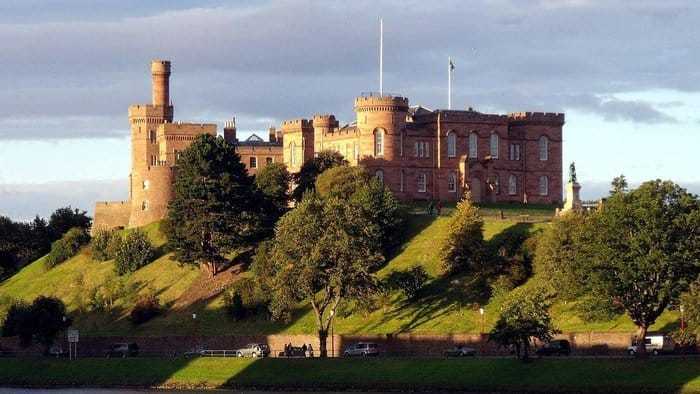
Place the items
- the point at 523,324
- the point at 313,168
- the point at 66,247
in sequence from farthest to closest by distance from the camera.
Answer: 1. the point at 66,247
2. the point at 313,168
3. the point at 523,324

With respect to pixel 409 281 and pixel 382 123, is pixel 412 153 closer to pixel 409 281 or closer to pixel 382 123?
pixel 382 123

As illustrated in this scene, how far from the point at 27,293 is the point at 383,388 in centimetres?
6090

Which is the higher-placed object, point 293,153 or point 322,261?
point 293,153

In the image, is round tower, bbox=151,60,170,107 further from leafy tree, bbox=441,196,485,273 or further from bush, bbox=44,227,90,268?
leafy tree, bbox=441,196,485,273

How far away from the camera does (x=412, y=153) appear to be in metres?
145

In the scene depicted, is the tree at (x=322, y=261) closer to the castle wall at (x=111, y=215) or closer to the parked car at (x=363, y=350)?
the parked car at (x=363, y=350)

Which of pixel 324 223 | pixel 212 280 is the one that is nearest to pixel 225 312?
pixel 212 280

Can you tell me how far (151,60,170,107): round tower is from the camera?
16762 cm

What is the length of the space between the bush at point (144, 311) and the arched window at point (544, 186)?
3762 cm

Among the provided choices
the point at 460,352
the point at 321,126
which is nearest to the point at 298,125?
the point at 321,126

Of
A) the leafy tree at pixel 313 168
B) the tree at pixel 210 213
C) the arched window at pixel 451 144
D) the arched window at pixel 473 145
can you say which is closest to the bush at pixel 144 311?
the tree at pixel 210 213

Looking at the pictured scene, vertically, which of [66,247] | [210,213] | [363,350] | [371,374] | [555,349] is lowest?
[371,374]

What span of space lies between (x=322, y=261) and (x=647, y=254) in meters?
22.2

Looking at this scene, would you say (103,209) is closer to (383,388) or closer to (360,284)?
(360,284)
